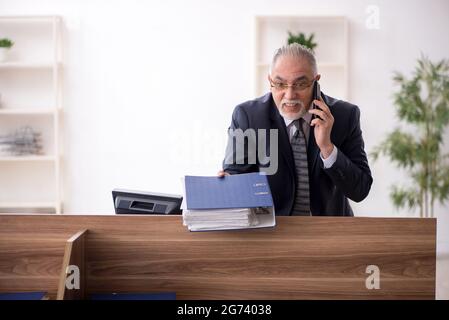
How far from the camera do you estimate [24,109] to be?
16.4ft

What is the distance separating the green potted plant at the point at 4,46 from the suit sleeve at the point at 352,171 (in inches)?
150

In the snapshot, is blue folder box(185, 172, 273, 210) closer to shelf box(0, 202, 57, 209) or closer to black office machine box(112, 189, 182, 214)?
black office machine box(112, 189, 182, 214)

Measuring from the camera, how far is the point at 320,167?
6.66 feet

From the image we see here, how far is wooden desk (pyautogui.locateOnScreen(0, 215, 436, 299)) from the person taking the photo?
1.52m

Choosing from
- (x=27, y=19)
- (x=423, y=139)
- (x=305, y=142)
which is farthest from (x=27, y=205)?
(x=305, y=142)

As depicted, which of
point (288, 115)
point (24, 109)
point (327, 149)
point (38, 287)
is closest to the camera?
point (38, 287)

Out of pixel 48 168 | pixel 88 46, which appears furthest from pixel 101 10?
pixel 48 168

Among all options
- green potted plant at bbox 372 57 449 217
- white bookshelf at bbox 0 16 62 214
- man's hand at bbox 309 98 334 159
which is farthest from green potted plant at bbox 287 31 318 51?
man's hand at bbox 309 98 334 159

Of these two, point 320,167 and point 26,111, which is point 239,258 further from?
point 26,111

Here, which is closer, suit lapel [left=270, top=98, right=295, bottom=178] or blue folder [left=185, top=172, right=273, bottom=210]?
blue folder [left=185, top=172, right=273, bottom=210]

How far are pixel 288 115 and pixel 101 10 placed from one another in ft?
11.9

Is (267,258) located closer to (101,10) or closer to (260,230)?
(260,230)

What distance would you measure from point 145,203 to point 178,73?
3.64 meters

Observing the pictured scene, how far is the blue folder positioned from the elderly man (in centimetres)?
37
